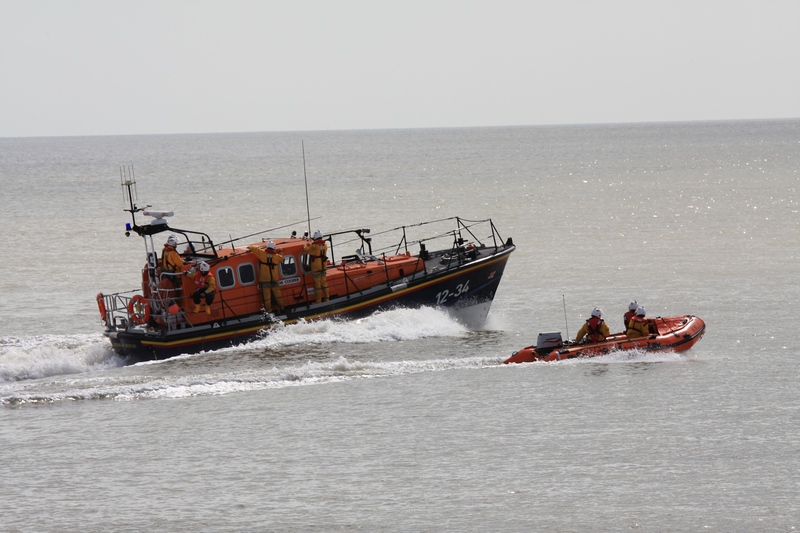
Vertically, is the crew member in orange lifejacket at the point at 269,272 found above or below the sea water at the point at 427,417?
above

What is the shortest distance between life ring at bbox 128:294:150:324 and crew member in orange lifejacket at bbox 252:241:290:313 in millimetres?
2263

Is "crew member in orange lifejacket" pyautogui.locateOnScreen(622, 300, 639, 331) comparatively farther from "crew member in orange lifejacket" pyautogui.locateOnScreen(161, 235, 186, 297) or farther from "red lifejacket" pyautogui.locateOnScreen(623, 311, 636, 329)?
"crew member in orange lifejacket" pyautogui.locateOnScreen(161, 235, 186, 297)

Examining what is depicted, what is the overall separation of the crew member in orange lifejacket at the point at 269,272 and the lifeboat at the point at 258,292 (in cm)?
4

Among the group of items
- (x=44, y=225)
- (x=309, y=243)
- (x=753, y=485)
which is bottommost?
(x=753, y=485)

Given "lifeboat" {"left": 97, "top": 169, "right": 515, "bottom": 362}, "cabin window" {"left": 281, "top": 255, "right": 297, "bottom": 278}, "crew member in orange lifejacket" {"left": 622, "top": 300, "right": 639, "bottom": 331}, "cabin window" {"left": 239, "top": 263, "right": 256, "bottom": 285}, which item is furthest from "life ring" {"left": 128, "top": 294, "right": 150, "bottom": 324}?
"crew member in orange lifejacket" {"left": 622, "top": 300, "right": 639, "bottom": 331}

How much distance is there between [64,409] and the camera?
57.3 ft

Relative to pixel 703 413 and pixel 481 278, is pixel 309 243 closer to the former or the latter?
pixel 481 278

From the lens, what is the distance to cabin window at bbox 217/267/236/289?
2167cm

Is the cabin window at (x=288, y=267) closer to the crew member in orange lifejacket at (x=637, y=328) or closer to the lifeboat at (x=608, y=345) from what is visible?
the lifeboat at (x=608, y=345)

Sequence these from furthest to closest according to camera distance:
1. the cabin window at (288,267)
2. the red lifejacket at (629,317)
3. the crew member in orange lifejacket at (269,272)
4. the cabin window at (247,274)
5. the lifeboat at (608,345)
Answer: the cabin window at (288,267) → the cabin window at (247,274) → the crew member in orange lifejacket at (269,272) → the red lifejacket at (629,317) → the lifeboat at (608,345)

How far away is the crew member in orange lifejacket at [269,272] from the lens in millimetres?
21644

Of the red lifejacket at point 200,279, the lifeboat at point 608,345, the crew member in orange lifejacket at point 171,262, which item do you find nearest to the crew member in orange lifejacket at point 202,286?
the red lifejacket at point 200,279

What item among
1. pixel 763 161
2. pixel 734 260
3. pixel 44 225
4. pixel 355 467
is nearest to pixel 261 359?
pixel 355 467

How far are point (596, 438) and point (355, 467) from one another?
3.52 metres
